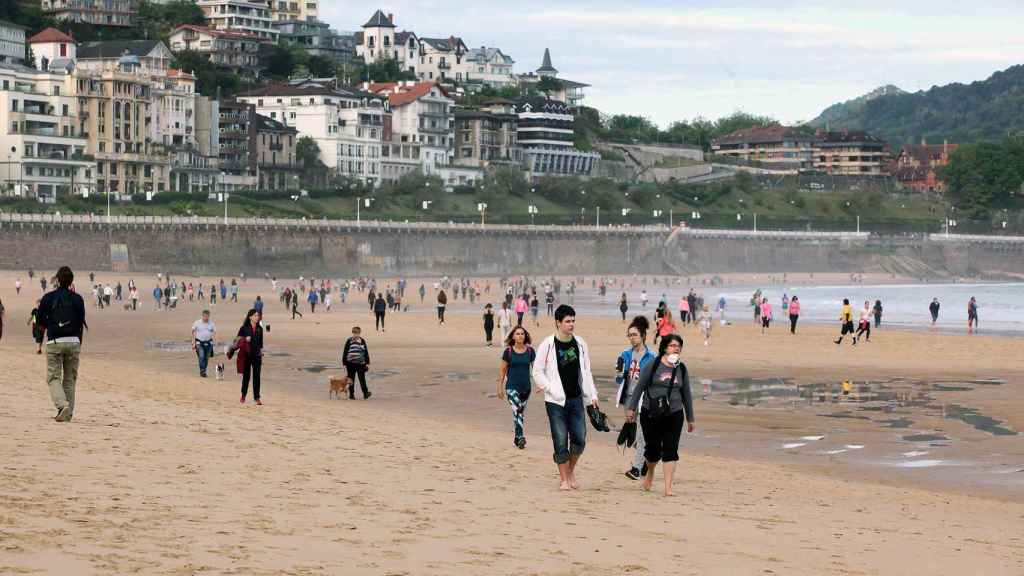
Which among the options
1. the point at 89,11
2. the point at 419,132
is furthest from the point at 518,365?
the point at 89,11

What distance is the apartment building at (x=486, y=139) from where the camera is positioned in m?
158

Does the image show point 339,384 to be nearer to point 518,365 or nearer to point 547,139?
point 518,365

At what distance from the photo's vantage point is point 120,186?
115562 mm

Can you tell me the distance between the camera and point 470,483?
41.4ft

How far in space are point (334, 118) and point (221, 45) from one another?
18.4 m

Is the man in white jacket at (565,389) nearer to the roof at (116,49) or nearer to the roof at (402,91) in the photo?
the roof at (116,49)

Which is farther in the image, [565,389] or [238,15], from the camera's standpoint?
[238,15]

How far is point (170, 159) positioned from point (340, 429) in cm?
10689

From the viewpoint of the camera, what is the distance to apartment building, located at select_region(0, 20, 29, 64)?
121312 millimetres

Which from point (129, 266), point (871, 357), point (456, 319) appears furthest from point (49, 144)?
point (871, 357)

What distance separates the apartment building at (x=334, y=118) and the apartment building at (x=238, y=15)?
23.3m

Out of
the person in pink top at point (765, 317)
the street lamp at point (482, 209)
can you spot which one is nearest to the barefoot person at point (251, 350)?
the person in pink top at point (765, 317)

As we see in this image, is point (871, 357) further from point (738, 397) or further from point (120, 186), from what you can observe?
point (120, 186)

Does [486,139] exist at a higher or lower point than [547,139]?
lower
